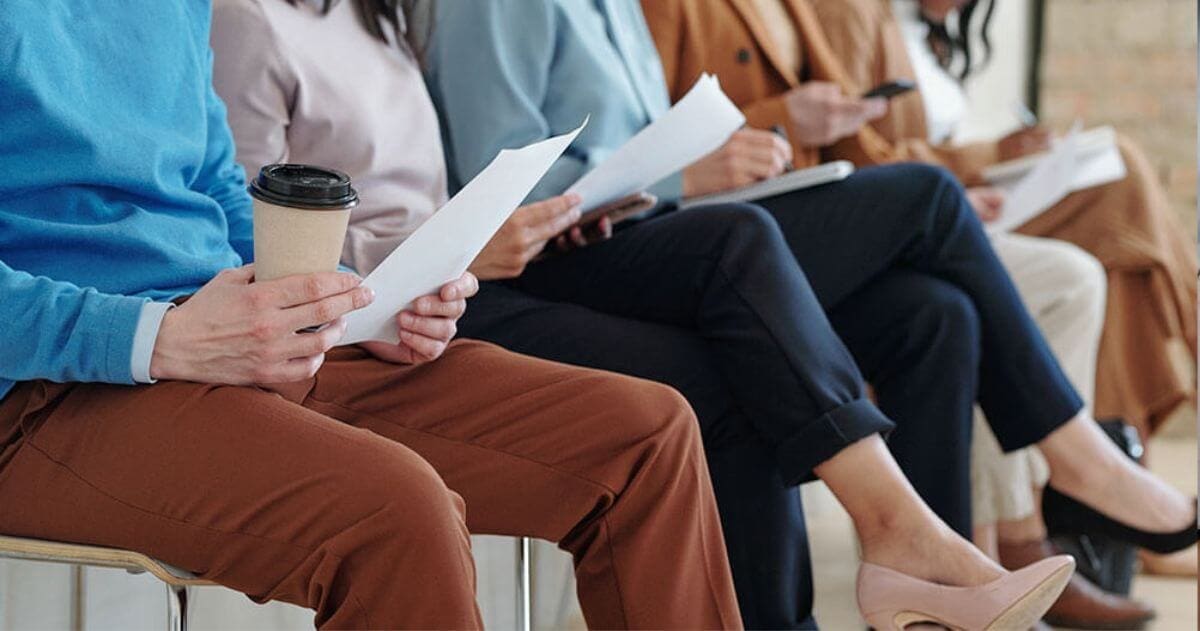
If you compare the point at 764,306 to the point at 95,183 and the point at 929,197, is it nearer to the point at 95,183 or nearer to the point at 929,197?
the point at 929,197

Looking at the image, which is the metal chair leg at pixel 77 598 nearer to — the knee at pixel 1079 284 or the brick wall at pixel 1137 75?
the knee at pixel 1079 284

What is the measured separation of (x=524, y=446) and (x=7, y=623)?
0.65 m

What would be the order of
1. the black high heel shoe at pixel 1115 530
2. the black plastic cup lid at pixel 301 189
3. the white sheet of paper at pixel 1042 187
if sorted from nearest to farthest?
the black plastic cup lid at pixel 301 189
the black high heel shoe at pixel 1115 530
the white sheet of paper at pixel 1042 187

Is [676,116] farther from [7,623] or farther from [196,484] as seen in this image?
[7,623]

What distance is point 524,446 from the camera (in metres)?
1.21

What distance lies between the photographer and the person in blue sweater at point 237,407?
1.00 meters

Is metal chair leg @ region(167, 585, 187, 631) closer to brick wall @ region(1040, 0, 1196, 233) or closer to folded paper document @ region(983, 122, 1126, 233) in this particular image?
folded paper document @ region(983, 122, 1126, 233)

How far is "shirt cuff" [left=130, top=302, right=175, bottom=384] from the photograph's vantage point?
1022 mm

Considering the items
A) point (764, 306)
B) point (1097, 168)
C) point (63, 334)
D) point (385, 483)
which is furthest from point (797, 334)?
point (1097, 168)

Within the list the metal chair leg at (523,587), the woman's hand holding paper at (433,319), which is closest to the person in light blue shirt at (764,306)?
the metal chair leg at (523,587)

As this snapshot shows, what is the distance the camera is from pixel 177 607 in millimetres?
1137

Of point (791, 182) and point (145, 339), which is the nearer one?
point (145, 339)

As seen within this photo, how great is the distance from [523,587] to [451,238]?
45cm

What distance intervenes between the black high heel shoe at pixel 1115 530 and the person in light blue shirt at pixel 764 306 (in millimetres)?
15
